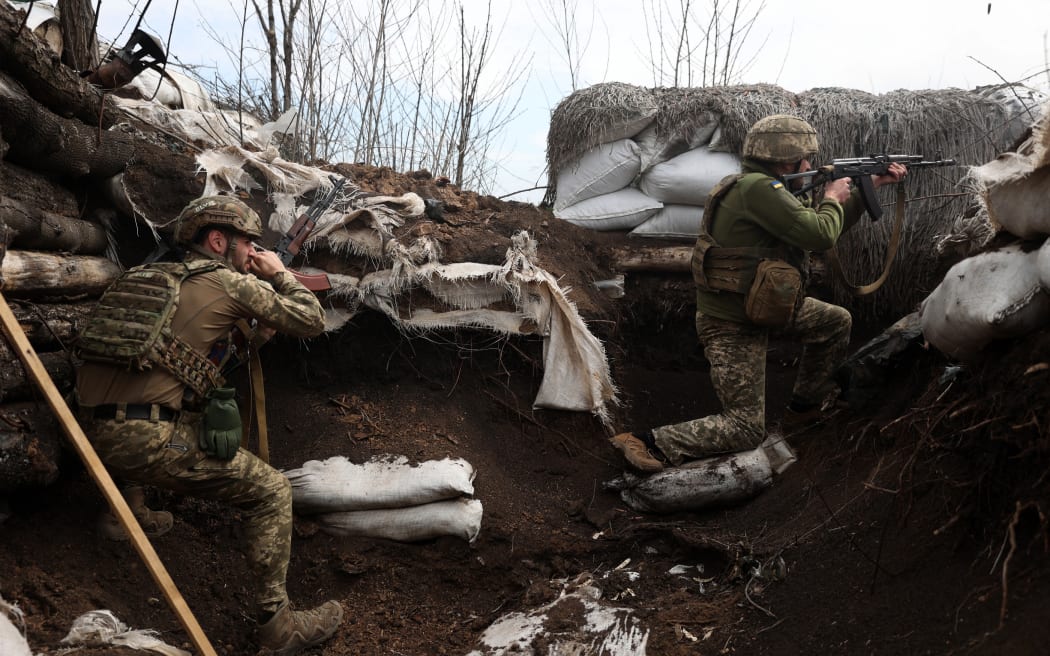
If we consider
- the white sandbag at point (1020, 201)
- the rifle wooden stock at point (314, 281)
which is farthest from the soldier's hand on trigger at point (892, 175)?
the rifle wooden stock at point (314, 281)

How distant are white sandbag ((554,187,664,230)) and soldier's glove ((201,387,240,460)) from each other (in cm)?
283

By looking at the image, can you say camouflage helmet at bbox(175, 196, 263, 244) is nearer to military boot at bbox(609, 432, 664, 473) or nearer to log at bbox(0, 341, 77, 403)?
log at bbox(0, 341, 77, 403)

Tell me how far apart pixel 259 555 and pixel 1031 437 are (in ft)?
8.39

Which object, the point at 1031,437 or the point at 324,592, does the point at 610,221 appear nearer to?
the point at 324,592

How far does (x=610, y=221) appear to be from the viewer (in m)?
5.19

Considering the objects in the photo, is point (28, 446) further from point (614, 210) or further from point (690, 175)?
point (690, 175)

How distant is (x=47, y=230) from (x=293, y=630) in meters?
1.90

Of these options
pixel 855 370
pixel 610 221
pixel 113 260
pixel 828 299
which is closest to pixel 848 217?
pixel 855 370

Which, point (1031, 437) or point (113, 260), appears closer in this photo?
point (1031, 437)

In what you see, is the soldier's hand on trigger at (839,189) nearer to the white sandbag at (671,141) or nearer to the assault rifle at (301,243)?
the white sandbag at (671,141)

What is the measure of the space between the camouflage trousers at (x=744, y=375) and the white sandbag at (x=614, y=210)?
1309 millimetres

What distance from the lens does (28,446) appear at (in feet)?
9.36

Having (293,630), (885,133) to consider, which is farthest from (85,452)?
(885,133)

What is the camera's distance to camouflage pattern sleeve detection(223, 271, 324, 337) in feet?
10.1
